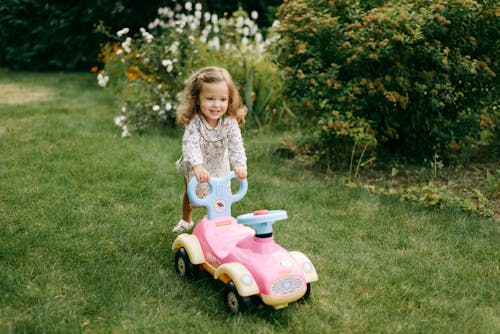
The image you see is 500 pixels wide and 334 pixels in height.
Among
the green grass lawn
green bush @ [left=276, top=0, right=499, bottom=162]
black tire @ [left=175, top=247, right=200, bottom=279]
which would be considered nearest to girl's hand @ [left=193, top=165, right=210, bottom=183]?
black tire @ [left=175, top=247, right=200, bottom=279]

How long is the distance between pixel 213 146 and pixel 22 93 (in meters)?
6.69

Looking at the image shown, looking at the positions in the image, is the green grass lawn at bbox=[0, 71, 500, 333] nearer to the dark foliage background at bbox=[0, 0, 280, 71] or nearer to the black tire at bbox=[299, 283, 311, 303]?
the black tire at bbox=[299, 283, 311, 303]

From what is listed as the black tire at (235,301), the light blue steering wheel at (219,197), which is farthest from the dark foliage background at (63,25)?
the black tire at (235,301)

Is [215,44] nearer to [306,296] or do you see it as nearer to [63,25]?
[306,296]

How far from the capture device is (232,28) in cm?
780

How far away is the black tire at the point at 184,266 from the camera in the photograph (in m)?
3.32

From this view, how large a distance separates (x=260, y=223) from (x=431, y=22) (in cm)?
274

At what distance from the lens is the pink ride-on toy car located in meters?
2.85

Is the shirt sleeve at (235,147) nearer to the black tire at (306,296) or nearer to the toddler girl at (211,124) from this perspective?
the toddler girl at (211,124)

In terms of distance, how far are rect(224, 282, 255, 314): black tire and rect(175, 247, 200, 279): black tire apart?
0.39 metres

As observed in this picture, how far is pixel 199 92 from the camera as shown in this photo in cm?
360

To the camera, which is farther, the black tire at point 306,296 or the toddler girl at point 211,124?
the toddler girl at point 211,124

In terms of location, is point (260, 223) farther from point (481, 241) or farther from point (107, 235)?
point (481, 241)

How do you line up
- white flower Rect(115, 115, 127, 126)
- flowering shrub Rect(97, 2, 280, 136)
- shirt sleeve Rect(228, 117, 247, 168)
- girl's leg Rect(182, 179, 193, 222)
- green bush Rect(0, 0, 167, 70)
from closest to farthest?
shirt sleeve Rect(228, 117, 247, 168)
girl's leg Rect(182, 179, 193, 222)
white flower Rect(115, 115, 127, 126)
flowering shrub Rect(97, 2, 280, 136)
green bush Rect(0, 0, 167, 70)
